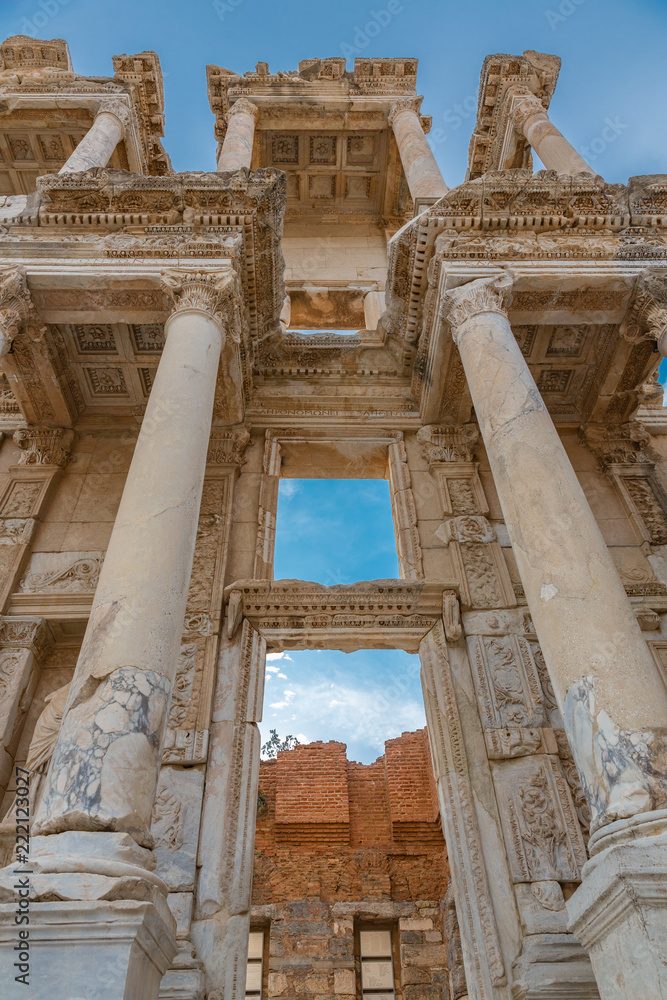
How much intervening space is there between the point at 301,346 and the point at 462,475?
3601 millimetres

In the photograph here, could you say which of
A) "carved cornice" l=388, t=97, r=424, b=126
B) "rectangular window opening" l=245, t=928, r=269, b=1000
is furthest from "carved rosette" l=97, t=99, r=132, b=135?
"rectangular window opening" l=245, t=928, r=269, b=1000

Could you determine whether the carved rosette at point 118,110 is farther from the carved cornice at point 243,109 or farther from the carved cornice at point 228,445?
the carved cornice at point 228,445

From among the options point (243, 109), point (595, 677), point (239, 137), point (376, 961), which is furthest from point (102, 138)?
point (376, 961)

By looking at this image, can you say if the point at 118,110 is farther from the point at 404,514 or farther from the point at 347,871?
the point at 347,871

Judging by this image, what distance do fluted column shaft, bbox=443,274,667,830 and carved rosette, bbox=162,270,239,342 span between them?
3.19 meters

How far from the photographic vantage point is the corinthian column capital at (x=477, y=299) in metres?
8.16

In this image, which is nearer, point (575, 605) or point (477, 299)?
point (575, 605)

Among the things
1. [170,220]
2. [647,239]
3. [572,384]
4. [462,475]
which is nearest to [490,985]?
[462,475]

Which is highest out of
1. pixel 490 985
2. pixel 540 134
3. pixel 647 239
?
pixel 540 134

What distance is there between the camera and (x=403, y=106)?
15.7 m

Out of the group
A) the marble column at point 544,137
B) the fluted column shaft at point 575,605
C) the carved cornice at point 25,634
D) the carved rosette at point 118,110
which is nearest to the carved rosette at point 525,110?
the marble column at point 544,137

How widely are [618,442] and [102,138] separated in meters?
11.8

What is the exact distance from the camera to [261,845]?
12.5 metres

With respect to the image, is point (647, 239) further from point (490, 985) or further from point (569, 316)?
point (490, 985)
